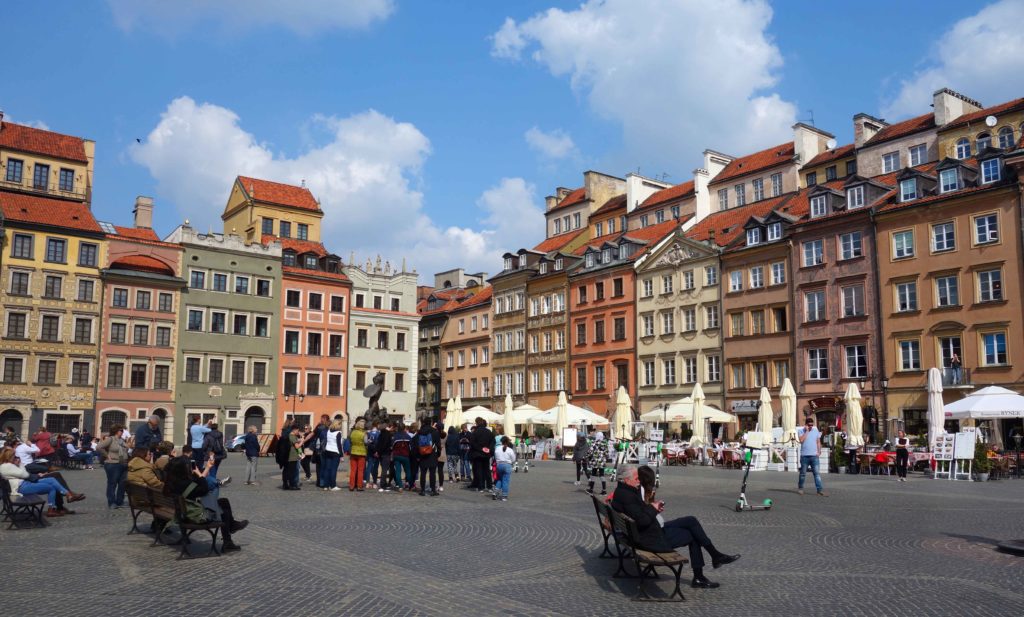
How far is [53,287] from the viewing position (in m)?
52.1

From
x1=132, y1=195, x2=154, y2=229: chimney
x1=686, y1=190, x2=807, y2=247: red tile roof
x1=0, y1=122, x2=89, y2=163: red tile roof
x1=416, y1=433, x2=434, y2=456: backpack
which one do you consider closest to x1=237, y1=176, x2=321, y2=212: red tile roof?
x1=132, y1=195, x2=154, y2=229: chimney

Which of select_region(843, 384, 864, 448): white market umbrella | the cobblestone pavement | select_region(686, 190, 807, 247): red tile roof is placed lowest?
the cobblestone pavement

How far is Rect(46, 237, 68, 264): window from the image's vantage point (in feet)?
170

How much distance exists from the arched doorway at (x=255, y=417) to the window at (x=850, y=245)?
121ft

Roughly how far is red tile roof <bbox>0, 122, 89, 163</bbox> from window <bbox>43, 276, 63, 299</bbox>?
9.64m

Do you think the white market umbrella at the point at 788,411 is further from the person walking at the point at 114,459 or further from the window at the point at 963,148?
the person walking at the point at 114,459

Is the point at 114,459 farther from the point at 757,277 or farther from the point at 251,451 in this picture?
the point at 757,277

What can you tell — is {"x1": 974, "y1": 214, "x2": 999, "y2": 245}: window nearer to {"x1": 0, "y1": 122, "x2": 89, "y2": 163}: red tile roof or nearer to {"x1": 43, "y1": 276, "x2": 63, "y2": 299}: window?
{"x1": 43, "y1": 276, "x2": 63, "y2": 299}: window

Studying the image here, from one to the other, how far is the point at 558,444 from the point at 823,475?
53.9ft

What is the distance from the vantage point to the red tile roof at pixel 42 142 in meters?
56.2

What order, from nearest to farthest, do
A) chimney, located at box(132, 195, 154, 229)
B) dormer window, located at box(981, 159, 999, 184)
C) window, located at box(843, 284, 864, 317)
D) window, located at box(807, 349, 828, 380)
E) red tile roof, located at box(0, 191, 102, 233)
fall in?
dormer window, located at box(981, 159, 999, 184)
window, located at box(843, 284, 864, 317)
window, located at box(807, 349, 828, 380)
red tile roof, located at box(0, 191, 102, 233)
chimney, located at box(132, 195, 154, 229)

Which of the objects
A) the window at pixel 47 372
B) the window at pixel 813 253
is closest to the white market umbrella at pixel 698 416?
the window at pixel 813 253

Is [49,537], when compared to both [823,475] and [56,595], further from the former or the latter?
[823,475]

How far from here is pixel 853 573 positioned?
33.4 ft
